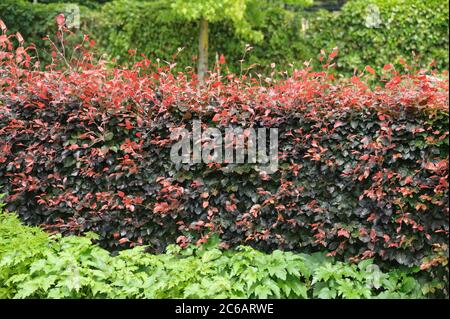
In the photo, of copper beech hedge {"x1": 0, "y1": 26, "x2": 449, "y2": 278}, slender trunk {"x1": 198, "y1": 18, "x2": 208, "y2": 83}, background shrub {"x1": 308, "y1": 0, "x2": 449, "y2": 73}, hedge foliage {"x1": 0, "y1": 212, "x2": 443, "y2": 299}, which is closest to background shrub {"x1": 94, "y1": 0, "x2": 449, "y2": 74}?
background shrub {"x1": 308, "y1": 0, "x2": 449, "y2": 73}

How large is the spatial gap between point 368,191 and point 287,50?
7.01 meters

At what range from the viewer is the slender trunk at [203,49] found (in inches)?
386

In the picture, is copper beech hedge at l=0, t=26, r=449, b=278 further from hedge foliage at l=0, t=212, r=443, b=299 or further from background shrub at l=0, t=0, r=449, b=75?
background shrub at l=0, t=0, r=449, b=75

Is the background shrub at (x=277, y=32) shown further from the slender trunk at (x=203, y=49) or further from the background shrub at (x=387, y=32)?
the slender trunk at (x=203, y=49)

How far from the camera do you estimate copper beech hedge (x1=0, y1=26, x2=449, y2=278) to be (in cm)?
379

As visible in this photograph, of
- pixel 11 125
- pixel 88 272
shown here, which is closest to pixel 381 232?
pixel 88 272

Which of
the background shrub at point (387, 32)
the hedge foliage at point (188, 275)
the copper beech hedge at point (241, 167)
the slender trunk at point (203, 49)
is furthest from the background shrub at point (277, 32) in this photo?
the hedge foliage at point (188, 275)

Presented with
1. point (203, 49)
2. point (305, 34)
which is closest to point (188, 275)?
point (203, 49)

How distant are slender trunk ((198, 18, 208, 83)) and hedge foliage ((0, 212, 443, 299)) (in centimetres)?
619

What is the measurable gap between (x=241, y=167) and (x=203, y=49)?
6.18m

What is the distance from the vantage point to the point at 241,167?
411 cm

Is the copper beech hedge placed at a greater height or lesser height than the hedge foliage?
greater

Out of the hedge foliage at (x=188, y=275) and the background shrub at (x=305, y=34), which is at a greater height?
the background shrub at (x=305, y=34)

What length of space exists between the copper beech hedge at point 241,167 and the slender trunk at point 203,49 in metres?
5.34
